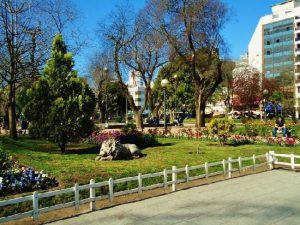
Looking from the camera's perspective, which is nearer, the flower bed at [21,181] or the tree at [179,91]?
the flower bed at [21,181]

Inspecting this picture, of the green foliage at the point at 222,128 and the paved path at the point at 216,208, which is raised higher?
the green foliage at the point at 222,128

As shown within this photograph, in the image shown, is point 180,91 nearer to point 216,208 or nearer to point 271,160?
point 271,160

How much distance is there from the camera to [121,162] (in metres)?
15.7

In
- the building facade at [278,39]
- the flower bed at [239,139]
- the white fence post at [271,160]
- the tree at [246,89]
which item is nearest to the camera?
the white fence post at [271,160]

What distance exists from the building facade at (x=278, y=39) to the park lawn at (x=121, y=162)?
3184 inches

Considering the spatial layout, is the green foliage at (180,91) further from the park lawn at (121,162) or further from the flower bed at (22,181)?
the flower bed at (22,181)

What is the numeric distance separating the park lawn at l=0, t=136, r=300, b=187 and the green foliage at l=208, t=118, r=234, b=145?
578 mm

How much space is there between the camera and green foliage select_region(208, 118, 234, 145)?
857 inches

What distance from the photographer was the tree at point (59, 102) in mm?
18375

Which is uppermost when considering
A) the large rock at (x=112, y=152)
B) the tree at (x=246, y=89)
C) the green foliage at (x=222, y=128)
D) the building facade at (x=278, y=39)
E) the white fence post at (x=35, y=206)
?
the building facade at (x=278, y=39)

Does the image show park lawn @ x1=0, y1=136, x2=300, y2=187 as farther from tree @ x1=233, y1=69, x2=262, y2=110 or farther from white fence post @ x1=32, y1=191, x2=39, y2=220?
tree @ x1=233, y1=69, x2=262, y2=110

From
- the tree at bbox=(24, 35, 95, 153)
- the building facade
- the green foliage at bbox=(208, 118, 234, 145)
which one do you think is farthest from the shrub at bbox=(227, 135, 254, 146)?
the building facade

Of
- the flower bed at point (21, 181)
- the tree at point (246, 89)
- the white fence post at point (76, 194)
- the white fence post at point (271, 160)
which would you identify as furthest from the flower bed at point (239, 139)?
the tree at point (246, 89)

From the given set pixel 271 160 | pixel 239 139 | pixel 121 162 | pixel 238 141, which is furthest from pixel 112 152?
pixel 239 139
